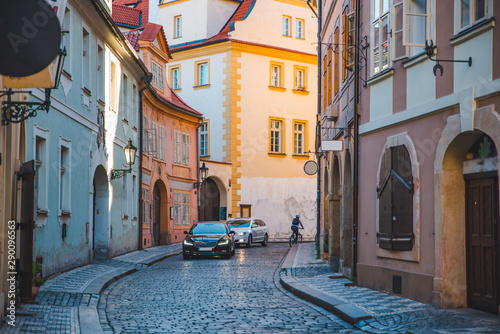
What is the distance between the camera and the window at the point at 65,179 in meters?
18.4

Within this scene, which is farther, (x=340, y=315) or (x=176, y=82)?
(x=176, y=82)

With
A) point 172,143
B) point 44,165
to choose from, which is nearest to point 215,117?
point 172,143

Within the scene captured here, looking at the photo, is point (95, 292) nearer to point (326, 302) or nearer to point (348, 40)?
point (326, 302)

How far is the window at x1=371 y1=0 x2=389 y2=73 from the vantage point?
1445 cm

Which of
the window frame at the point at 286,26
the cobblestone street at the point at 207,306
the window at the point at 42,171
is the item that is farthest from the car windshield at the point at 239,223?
the window at the point at 42,171

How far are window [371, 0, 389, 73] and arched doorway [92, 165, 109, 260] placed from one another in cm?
1146

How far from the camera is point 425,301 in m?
12.3

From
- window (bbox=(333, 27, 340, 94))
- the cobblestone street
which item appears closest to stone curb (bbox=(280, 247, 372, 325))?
the cobblestone street

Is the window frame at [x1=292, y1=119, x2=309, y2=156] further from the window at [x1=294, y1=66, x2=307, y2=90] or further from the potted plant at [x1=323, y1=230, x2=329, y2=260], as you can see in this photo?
the potted plant at [x1=323, y1=230, x2=329, y2=260]

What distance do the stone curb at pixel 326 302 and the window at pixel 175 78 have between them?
104ft

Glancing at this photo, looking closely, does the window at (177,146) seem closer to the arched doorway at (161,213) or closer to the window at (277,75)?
the arched doorway at (161,213)

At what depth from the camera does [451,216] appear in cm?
1196

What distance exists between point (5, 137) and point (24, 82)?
81cm

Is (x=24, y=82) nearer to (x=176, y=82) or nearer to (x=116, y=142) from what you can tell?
(x=116, y=142)
